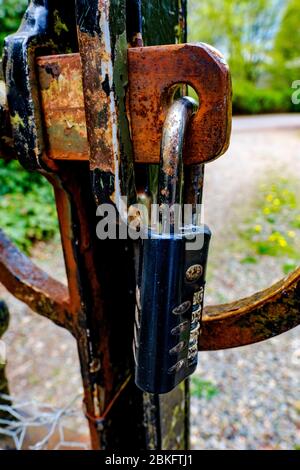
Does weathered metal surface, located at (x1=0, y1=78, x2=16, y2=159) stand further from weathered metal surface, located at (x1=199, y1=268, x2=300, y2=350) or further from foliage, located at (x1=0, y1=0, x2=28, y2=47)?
foliage, located at (x1=0, y1=0, x2=28, y2=47)

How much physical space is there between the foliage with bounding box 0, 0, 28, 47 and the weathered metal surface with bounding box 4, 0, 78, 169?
5060mm

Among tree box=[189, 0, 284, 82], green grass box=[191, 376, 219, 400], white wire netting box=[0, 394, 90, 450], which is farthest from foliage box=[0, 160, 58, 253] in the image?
tree box=[189, 0, 284, 82]

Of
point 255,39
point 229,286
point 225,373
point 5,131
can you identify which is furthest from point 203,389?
point 255,39

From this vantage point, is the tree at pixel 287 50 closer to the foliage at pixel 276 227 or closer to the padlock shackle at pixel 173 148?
the foliage at pixel 276 227

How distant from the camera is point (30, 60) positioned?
521 mm

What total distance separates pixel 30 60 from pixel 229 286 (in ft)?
12.8

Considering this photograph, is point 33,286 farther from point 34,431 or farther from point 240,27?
point 240,27

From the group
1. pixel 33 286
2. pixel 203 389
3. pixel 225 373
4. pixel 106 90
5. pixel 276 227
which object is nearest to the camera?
pixel 106 90

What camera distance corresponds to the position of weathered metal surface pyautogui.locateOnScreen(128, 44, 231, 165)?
1.49 ft

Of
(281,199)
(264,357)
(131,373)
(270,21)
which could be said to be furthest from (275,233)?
(270,21)

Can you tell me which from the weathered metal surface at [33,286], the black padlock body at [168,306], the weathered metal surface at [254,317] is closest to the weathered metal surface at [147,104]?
the black padlock body at [168,306]

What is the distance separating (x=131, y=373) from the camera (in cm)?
87

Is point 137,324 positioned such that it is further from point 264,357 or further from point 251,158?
point 251,158
